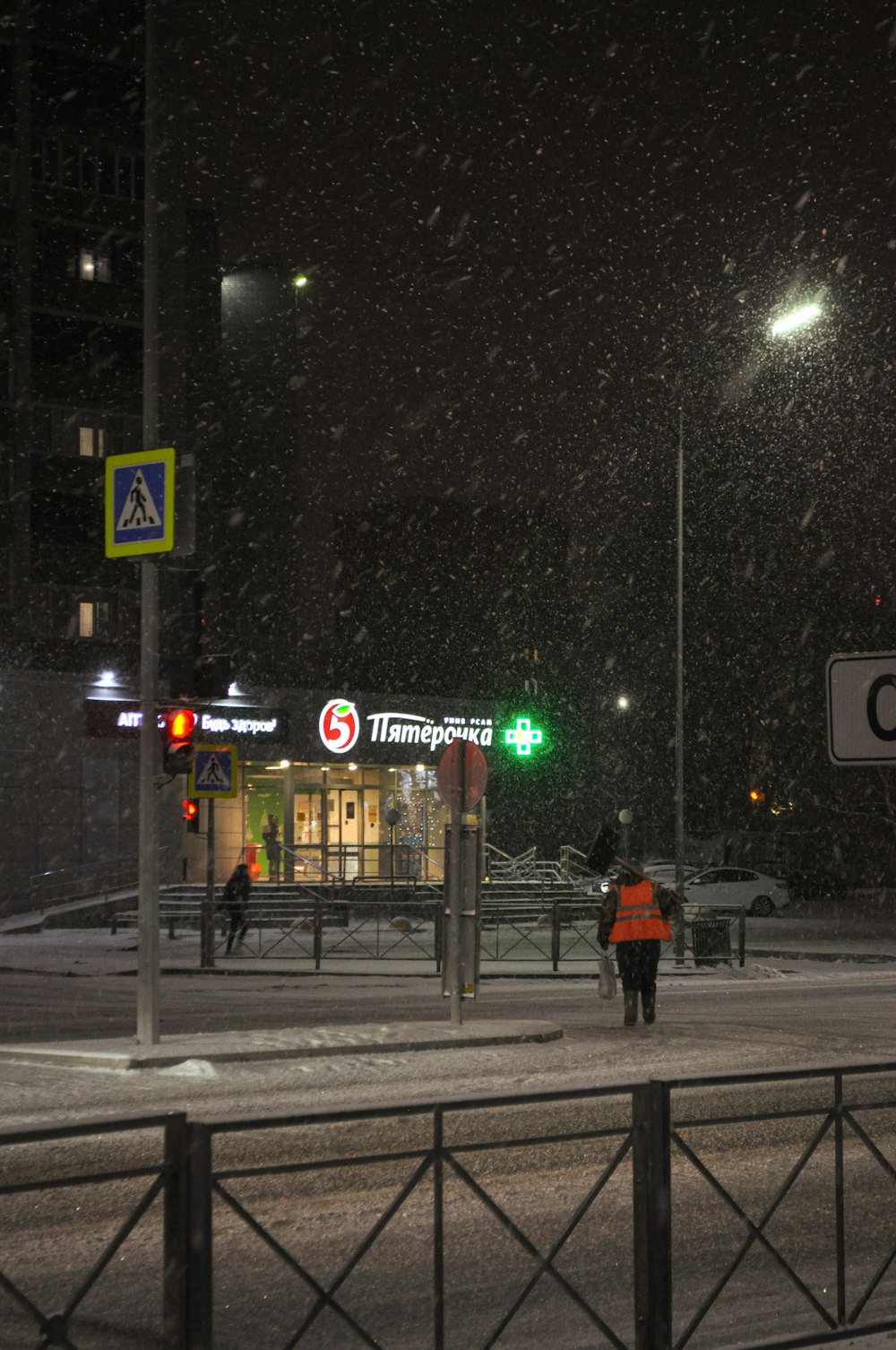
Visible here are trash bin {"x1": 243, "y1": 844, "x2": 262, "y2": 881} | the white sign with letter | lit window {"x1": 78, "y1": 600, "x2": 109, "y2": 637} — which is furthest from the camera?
trash bin {"x1": 243, "y1": 844, "x2": 262, "y2": 881}

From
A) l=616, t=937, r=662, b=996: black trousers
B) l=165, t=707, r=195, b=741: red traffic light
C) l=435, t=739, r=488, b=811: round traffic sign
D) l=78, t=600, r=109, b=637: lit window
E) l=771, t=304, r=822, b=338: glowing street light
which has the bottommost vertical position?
l=616, t=937, r=662, b=996: black trousers

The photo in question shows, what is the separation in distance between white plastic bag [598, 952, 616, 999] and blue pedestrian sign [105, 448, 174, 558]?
22.9ft

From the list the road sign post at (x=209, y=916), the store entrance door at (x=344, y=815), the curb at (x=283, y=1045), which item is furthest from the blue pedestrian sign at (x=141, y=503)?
the store entrance door at (x=344, y=815)

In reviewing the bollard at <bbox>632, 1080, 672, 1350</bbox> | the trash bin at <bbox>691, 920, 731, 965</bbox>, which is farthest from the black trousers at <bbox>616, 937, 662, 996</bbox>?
the bollard at <bbox>632, 1080, 672, 1350</bbox>

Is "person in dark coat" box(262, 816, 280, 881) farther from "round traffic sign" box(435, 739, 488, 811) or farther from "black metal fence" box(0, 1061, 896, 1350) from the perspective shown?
"black metal fence" box(0, 1061, 896, 1350)

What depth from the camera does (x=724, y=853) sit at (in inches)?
2393

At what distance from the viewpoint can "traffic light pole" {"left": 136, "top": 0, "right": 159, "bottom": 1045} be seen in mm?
13977

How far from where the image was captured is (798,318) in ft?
65.1

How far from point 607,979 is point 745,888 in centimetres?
2843

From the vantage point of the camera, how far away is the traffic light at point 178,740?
1528 centimetres

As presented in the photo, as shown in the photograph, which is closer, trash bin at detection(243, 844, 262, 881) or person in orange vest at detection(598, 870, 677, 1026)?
person in orange vest at detection(598, 870, 677, 1026)

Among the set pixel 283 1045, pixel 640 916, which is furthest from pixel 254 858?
pixel 283 1045

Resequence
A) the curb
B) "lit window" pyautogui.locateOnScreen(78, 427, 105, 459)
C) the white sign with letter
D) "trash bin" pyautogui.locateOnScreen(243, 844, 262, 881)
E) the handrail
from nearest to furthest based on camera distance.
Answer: the white sign with letter
the curb
"lit window" pyautogui.locateOnScreen(78, 427, 105, 459)
the handrail
"trash bin" pyautogui.locateOnScreen(243, 844, 262, 881)

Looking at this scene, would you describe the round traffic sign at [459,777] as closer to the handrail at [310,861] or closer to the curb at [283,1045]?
the curb at [283,1045]
